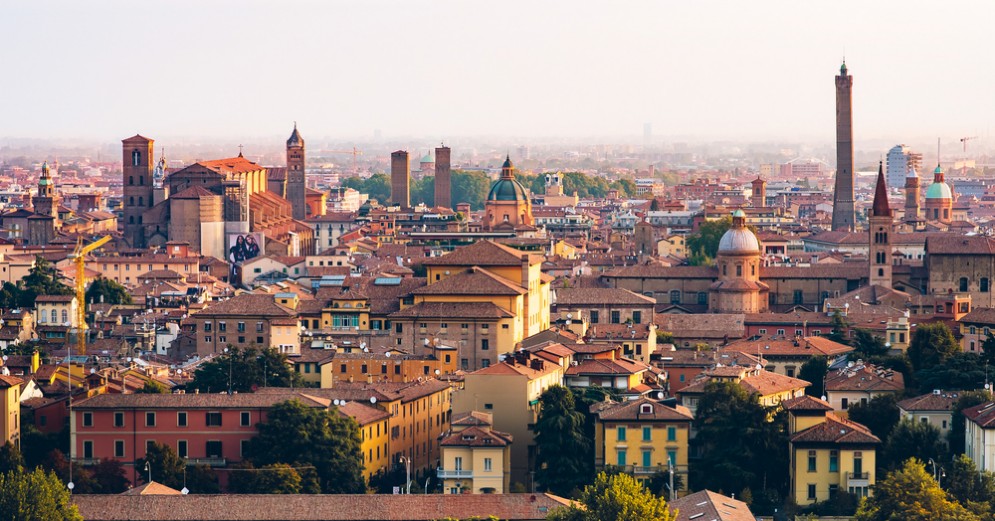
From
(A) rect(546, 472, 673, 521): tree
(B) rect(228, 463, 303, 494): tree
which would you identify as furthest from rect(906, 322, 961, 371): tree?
(B) rect(228, 463, 303, 494): tree

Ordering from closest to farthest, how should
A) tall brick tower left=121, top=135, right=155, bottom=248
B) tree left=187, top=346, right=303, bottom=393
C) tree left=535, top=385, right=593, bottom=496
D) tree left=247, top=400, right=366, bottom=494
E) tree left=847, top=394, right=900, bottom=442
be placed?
tree left=247, top=400, right=366, bottom=494, tree left=535, top=385, right=593, bottom=496, tree left=847, top=394, right=900, bottom=442, tree left=187, top=346, right=303, bottom=393, tall brick tower left=121, top=135, right=155, bottom=248

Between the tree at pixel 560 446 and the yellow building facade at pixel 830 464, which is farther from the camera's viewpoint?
the tree at pixel 560 446

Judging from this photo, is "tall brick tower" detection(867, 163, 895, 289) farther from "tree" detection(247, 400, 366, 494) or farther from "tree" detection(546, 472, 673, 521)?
"tree" detection(546, 472, 673, 521)

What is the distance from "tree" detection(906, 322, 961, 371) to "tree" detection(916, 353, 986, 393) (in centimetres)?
69

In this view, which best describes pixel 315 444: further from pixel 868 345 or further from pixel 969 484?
pixel 868 345

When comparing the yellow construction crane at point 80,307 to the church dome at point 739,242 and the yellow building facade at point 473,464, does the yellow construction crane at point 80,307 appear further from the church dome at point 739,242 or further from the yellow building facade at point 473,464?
the yellow building facade at point 473,464

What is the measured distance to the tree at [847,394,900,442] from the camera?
39500mm

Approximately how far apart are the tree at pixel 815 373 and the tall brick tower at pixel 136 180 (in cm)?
4526

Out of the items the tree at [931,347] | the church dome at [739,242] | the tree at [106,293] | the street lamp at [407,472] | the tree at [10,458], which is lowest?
the street lamp at [407,472]

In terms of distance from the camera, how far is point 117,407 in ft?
127

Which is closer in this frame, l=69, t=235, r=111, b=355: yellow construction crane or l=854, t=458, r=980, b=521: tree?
l=854, t=458, r=980, b=521: tree

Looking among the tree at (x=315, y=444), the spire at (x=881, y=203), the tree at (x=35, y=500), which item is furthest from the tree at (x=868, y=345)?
the tree at (x=35, y=500)

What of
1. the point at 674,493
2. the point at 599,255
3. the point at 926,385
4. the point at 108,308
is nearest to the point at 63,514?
the point at 674,493

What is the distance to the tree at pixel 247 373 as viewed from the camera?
141 ft
